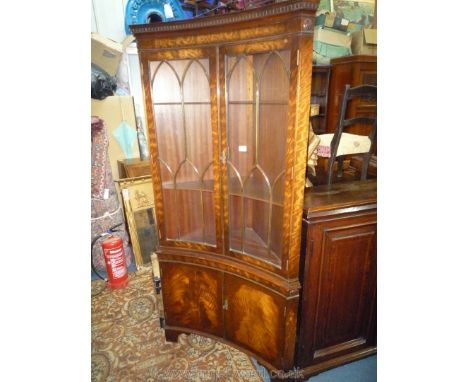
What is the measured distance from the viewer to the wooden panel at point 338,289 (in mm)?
1351

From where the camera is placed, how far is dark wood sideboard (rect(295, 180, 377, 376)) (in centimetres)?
133

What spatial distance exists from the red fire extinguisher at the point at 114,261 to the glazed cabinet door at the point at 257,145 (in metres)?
1.29

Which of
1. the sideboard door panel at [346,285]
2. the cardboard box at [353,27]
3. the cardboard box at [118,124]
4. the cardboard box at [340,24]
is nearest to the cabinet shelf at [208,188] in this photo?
the sideboard door panel at [346,285]

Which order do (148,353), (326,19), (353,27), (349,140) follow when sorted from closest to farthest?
(349,140) → (148,353) → (326,19) → (353,27)

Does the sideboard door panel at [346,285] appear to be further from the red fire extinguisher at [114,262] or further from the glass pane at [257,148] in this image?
the red fire extinguisher at [114,262]

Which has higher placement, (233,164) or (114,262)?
(233,164)

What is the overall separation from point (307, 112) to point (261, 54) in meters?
0.32

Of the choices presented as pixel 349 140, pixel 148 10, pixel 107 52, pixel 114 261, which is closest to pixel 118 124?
pixel 107 52

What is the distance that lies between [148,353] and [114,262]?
0.85 m

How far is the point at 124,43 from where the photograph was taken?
279 centimetres

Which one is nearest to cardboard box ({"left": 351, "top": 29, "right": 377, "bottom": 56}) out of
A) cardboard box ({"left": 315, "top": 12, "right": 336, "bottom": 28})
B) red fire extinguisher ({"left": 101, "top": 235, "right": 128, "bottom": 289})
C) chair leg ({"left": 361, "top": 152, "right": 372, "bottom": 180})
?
cardboard box ({"left": 315, "top": 12, "right": 336, "bottom": 28})

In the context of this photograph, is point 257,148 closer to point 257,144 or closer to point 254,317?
point 257,144

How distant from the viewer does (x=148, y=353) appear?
178cm
